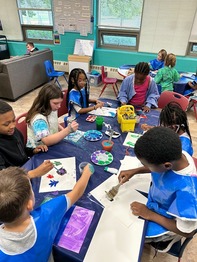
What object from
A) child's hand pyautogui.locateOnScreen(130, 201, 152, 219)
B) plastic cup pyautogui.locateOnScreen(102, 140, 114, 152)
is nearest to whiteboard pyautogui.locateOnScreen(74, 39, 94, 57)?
plastic cup pyautogui.locateOnScreen(102, 140, 114, 152)

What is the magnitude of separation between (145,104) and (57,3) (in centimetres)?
435

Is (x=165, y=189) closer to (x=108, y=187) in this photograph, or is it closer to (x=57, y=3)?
(x=108, y=187)

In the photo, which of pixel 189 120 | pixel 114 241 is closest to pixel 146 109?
pixel 114 241

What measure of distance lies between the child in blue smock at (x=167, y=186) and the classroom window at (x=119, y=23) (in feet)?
15.4

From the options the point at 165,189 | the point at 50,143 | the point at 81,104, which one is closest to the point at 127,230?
the point at 165,189

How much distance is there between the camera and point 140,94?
2.37 metres

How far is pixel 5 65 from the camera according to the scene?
3734 millimetres

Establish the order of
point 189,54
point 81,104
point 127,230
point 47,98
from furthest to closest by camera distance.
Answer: point 189,54 < point 81,104 < point 47,98 < point 127,230

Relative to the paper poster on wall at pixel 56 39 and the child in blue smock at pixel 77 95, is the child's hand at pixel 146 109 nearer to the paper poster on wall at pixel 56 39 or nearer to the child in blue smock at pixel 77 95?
the child in blue smock at pixel 77 95

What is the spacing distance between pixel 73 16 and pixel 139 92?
3.84 m

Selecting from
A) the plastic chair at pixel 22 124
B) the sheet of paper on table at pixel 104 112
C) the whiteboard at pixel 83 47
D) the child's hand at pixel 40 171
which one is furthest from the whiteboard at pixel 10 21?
the child's hand at pixel 40 171

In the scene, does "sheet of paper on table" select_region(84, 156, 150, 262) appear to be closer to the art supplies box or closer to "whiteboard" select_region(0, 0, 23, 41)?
the art supplies box

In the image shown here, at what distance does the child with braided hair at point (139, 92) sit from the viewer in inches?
90.0

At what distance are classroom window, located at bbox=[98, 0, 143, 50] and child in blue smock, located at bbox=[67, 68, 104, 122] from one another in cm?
347
